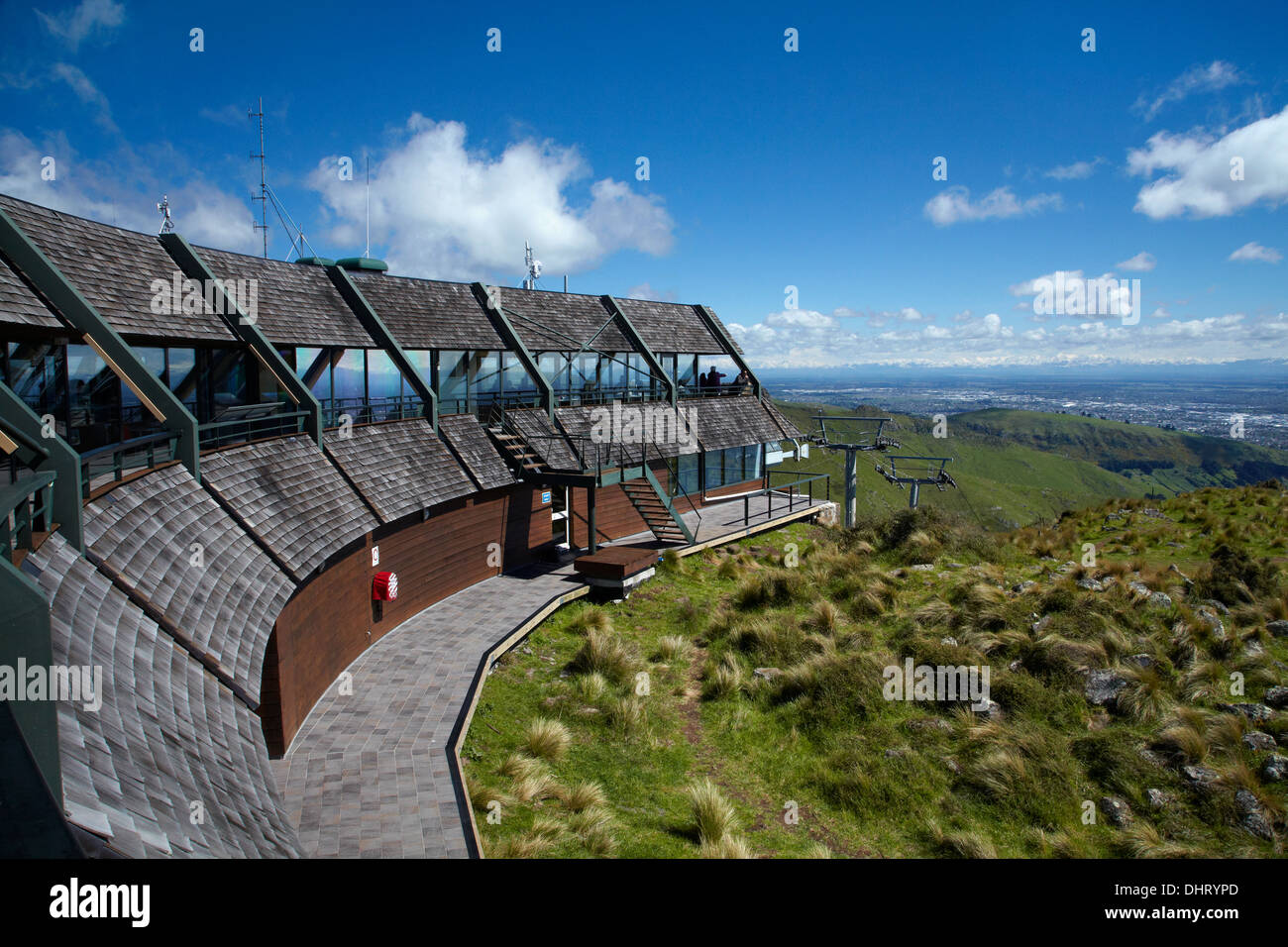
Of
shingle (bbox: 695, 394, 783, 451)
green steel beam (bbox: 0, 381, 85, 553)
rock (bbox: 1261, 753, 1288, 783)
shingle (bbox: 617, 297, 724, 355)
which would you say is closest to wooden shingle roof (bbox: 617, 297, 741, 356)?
shingle (bbox: 617, 297, 724, 355)

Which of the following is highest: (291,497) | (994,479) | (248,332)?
(248,332)

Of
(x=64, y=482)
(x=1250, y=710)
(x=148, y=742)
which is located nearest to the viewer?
(x=148, y=742)

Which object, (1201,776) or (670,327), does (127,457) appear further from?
(670,327)

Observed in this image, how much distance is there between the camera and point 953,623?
1658 cm

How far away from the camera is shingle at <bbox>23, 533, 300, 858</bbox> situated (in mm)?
3793

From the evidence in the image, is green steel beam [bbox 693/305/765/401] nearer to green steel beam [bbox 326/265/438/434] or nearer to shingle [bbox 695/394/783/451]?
shingle [bbox 695/394/783/451]

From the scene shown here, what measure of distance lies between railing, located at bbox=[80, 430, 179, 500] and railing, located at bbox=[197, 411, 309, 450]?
3.25 feet

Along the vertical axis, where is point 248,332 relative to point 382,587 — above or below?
above

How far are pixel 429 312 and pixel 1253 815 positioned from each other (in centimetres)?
1956

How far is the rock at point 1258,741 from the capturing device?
10797 millimetres

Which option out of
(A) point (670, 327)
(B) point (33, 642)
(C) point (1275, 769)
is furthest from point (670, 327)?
(B) point (33, 642)

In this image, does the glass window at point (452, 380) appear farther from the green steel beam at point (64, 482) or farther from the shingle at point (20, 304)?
the green steel beam at point (64, 482)

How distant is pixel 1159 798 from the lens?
10195 mm
